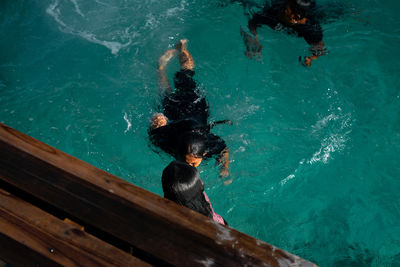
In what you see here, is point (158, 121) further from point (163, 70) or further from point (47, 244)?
point (47, 244)

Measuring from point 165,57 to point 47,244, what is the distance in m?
4.98

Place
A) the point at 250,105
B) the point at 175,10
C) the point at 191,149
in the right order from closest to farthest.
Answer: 1. the point at 191,149
2. the point at 250,105
3. the point at 175,10

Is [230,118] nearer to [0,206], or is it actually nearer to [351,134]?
[351,134]

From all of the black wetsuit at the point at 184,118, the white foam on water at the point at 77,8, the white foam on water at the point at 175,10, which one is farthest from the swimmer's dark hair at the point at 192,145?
the white foam on water at the point at 77,8

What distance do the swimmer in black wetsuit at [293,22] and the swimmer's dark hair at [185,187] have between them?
395 cm

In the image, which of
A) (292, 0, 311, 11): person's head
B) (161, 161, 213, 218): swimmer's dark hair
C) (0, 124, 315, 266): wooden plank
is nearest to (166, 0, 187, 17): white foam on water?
(292, 0, 311, 11): person's head

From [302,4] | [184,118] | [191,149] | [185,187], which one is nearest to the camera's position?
[185,187]

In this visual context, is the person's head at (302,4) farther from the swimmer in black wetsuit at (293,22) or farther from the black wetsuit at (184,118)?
the black wetsuit at (184,118)

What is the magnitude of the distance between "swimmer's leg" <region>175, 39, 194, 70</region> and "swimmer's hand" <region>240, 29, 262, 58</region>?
1095 millimetres

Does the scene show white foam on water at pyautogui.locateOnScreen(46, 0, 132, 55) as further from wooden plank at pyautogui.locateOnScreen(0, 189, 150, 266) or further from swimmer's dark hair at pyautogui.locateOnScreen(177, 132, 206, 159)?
wooden plank at pyautogui.locateOnScreen(0, 189, 150, 266)

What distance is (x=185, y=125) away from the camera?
165 inches

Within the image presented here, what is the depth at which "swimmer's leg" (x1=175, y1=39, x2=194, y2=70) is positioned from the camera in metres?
5.27

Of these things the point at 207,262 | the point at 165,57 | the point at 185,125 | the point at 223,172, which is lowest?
the point at 223,172

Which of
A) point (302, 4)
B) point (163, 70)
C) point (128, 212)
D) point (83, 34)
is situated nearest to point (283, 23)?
point (302, 4)
